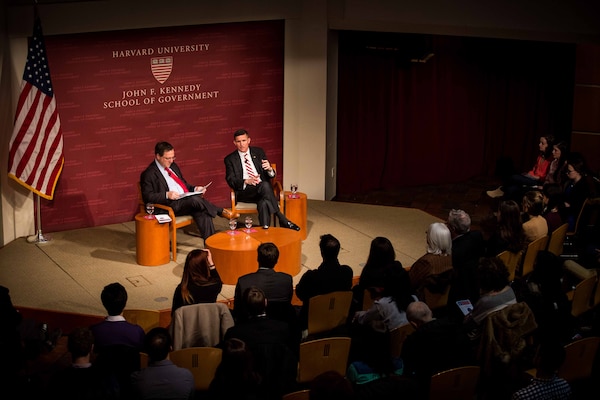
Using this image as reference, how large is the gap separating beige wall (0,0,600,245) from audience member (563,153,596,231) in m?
1.85

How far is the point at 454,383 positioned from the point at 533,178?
18.5 feet

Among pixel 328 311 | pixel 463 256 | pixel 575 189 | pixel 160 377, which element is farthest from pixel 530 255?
pixel 160 377

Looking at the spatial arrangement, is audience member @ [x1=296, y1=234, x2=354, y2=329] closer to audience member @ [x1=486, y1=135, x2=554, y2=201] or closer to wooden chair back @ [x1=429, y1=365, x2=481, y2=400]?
wooden chair back @ [x1=429, y1=365, x2=481, y2=400]

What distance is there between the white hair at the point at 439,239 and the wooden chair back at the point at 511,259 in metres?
Result: 0.78

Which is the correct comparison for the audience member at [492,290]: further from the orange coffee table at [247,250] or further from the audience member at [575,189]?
the audience member at [575,189]

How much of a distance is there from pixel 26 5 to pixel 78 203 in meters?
2.04

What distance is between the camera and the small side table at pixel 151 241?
26.1 ft

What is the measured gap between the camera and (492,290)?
561 centimetres

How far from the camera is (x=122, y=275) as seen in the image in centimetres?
784

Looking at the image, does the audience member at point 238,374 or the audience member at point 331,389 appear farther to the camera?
the audience member at point 238,374

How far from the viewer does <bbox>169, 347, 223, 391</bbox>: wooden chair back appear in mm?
4961

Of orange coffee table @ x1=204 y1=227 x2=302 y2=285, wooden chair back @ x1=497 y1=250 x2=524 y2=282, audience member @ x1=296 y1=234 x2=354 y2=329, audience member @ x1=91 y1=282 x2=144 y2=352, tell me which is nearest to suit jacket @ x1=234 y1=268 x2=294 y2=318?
audience member @ x1=296 y1=234 x2=354 y2=329

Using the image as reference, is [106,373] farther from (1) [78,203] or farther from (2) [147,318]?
(1) [78,203]

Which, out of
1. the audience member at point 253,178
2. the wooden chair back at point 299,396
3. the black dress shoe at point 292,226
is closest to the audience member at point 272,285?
the wooden chair back at point 299,396
